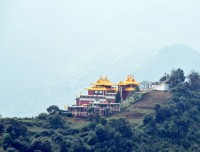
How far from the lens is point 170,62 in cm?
16588

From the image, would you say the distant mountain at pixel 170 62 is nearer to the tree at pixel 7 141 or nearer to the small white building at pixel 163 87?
the small white building at pixel 163 87

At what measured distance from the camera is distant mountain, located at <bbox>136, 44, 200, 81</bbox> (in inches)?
6211

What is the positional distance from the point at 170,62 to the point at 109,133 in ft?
324

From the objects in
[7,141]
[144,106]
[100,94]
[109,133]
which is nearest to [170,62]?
[100,94]

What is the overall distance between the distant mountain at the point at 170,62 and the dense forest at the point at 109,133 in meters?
81.4

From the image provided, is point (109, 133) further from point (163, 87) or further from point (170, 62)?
point (170, 62)

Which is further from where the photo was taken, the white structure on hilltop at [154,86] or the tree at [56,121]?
the white structure on hilltop at [154,86]

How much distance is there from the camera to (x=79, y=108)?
75.0 metres

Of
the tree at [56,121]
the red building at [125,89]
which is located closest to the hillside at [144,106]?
the red building at [125,89]

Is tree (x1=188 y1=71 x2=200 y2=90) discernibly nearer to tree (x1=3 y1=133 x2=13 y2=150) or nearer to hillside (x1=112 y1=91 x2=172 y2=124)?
hillside (x1=112 y1=91 x2=172 y2=124)

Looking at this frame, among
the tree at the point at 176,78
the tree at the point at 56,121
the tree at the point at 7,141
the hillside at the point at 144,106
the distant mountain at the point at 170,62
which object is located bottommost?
the tree at the point at 7,141

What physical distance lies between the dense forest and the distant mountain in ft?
267

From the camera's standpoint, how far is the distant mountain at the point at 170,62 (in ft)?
518

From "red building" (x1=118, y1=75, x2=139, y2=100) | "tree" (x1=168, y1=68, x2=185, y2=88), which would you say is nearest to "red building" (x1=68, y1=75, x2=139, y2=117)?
"red building" (x1=118, y1=75, x2=139, y2=100)
